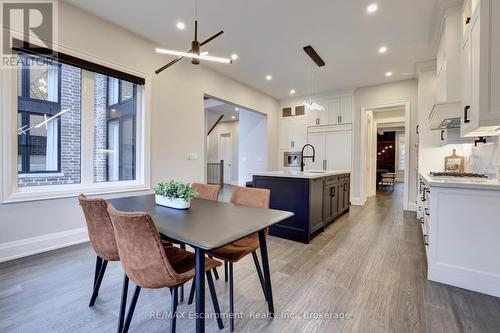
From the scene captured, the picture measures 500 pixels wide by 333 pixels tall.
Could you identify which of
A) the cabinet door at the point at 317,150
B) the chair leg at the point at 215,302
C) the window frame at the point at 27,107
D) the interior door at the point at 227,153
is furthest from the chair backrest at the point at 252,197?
the interior door at the point at 227,153

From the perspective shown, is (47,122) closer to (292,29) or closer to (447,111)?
(292,29)

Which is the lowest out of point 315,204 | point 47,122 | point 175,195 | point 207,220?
point 315,204

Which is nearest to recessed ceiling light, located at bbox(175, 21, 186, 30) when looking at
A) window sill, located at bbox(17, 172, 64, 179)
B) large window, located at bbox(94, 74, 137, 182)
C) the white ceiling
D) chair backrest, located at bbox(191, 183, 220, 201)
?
the white ceiling

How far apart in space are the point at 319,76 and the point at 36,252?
223 inches

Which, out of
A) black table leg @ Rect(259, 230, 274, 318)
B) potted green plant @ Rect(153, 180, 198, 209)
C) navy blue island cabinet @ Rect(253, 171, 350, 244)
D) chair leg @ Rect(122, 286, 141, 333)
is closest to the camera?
chair leg @ Rect(122, 286, 141, 333)

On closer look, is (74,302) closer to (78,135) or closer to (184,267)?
(184,267)

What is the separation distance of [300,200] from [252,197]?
1.26 m

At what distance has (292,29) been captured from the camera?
3312 mm

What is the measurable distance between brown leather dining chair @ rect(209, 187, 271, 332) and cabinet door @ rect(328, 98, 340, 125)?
15.7 feet

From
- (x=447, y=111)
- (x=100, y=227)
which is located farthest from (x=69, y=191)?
(x=447, y=111)

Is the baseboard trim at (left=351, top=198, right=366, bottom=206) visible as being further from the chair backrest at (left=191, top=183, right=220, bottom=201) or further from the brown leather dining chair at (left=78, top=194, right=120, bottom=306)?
the brown leather dining chair at (left=78, top=194, right=120, bottom=306)

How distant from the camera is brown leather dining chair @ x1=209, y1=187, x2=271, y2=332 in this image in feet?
5.13

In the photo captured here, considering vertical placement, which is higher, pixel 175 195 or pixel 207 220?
pixel 175 195

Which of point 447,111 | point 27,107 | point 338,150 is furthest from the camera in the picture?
point 338,150
